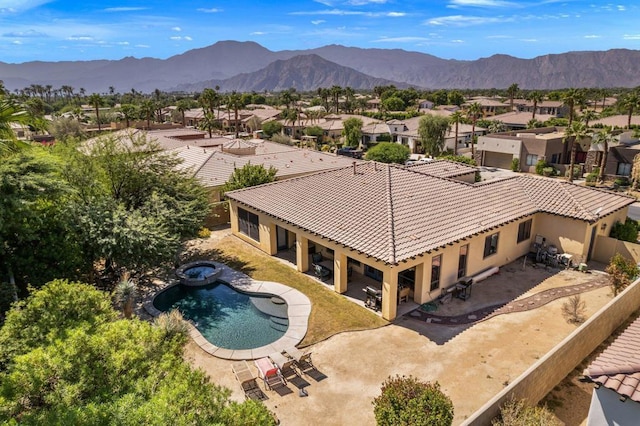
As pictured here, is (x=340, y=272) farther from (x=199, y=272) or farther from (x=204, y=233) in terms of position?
(x=204, y=233)

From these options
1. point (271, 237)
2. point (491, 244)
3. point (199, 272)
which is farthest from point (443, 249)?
point (199, 272)

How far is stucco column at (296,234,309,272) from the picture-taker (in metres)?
24.2

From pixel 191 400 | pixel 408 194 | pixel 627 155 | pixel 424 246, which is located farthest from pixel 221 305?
pixel 627 155

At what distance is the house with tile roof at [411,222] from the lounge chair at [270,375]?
620 centimetres

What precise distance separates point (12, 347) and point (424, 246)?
51.3ft

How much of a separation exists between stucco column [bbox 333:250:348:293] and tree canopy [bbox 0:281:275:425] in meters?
12.0

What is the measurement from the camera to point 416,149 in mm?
73625

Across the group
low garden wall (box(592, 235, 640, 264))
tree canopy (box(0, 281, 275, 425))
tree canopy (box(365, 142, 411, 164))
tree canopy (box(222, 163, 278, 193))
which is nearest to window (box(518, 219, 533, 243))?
low garden wall (box(592, 235, 640, 264))

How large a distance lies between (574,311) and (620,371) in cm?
1024

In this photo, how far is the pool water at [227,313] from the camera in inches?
733

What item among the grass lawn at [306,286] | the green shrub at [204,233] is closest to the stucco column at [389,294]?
the grass lawn at [306,286]

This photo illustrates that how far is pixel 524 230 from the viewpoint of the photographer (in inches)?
1027

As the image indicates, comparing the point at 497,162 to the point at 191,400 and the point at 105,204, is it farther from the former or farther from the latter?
the point at 191,400

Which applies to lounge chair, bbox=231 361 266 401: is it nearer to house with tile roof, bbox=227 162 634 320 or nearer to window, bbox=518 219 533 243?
house with tile roof, bbox=227 162 634 320
